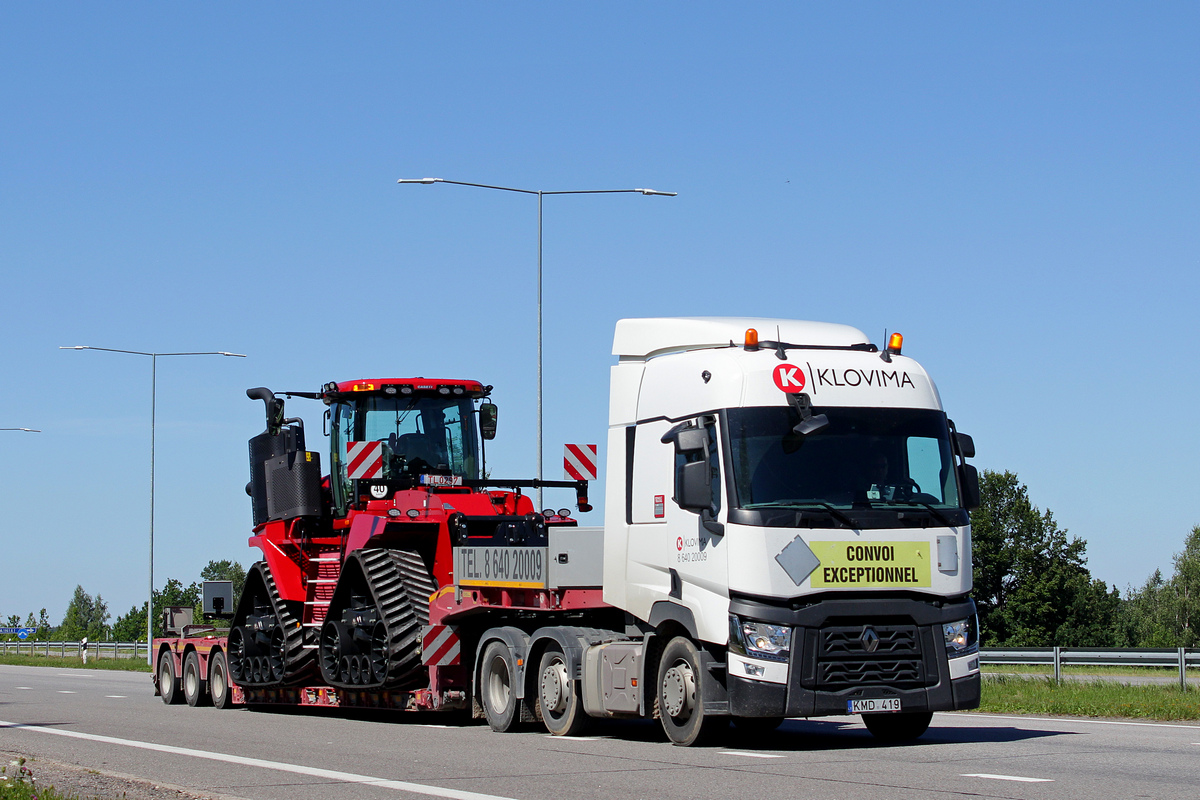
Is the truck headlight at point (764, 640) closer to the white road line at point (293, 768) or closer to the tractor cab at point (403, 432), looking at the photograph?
the white road line at point (293, 768)

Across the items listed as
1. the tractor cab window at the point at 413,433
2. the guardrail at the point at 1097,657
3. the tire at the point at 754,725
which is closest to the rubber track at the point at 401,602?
the tractor cab window at the point at 413,433

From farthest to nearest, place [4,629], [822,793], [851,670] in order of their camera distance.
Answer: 1. [4,629]
2. [851,670]
3. [822,793]

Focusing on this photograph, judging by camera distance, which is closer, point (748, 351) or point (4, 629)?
point (748, 351)

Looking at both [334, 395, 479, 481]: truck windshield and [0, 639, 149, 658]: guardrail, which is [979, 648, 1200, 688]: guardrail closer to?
[334, 395, 479, 481]: truck windshield

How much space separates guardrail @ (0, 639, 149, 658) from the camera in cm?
6181

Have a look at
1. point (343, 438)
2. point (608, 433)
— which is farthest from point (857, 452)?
point (343, 438)

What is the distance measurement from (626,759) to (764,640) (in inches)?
58.1

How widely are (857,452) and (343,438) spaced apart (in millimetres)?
9247

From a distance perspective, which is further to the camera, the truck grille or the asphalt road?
the truck grille

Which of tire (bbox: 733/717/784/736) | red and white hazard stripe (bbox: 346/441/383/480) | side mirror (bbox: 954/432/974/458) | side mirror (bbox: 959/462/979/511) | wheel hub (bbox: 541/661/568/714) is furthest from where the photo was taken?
red and white hazard stripe (bbox: 346/441/383/480)

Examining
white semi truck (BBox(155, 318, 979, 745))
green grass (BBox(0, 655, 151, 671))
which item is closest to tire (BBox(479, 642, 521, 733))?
white semi truck (BBox(155, 318, 979, 745))

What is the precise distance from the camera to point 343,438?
20391mm

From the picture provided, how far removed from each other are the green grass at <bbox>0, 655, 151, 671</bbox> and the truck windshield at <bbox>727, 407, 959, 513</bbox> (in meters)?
37.1

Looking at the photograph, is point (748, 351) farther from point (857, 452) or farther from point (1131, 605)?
point (1131, 605)
